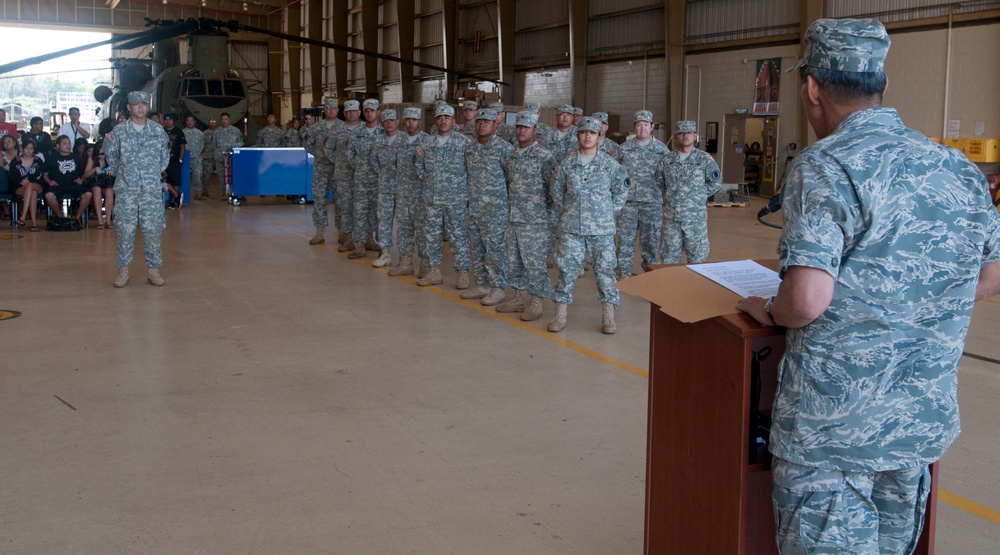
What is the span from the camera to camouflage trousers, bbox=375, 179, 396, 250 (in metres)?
9.30

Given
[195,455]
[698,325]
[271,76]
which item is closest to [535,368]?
[195,455]

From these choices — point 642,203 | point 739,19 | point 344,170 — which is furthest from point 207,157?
point 642,203

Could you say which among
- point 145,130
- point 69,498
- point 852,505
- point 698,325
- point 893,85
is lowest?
point 69,498

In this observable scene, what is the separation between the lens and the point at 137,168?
8016 millimetres

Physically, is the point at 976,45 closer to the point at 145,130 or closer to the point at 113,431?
the point at 145,130

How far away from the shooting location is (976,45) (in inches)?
602

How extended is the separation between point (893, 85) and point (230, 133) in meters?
12.7

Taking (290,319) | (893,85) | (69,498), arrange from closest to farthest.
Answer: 1. (69,498)
2. (290,319)
3. (893,85)

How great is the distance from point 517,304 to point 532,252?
1.86ft

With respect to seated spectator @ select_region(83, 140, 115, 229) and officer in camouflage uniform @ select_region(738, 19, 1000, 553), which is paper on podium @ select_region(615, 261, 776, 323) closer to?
officer in camouflage uniform @ select_region(738, 19, 1000, 553)

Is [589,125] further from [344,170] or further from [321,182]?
[321,182]

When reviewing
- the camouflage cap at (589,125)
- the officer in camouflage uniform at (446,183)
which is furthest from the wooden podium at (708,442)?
the officer in camouflage uniform at (446,183)

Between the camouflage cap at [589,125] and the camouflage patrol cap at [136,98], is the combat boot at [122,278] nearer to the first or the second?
the camouflage patrol cap at [136,98]

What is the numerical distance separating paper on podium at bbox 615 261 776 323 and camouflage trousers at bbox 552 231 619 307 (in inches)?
168
